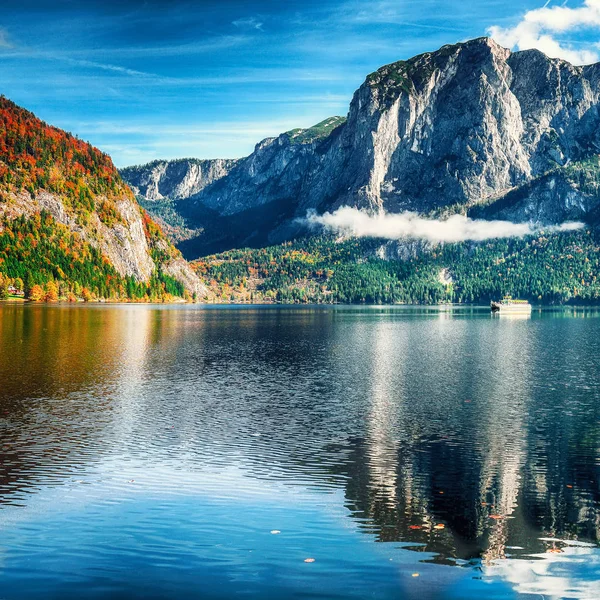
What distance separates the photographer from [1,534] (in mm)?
21906

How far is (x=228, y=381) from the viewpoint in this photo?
206ft

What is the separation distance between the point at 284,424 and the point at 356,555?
2231 cm

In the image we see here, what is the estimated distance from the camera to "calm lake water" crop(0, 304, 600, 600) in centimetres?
1906

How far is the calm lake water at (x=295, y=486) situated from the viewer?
19062mm

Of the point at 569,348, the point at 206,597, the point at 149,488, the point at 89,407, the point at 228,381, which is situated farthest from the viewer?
the point at 569,348

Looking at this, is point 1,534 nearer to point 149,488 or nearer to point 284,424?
point 149,488

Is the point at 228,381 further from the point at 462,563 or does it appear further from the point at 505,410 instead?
the point at 462,563

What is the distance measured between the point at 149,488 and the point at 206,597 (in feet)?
35.5

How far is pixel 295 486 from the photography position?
1118 inches

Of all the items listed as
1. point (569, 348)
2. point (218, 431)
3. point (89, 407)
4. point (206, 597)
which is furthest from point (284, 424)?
point (569, 348)

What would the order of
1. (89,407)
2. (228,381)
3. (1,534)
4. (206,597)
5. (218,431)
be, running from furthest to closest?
(228,381)
(89,407)
(218,431)
(1,534)
(206,597)

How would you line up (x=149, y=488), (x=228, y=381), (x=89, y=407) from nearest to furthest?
1. (x=149, y=488)
2. (x=89, y=407)
3. (x=228, y=381)

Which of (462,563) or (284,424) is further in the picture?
(284,424)

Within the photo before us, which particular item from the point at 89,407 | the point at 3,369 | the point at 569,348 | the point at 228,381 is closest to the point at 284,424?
the point at 89,407
